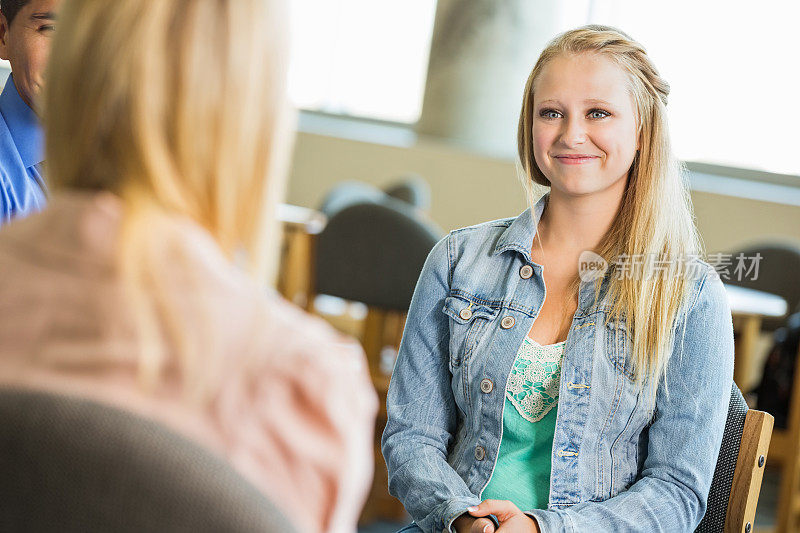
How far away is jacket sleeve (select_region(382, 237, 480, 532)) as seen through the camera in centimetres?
148

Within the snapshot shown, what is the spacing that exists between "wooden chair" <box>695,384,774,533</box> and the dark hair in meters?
1.26

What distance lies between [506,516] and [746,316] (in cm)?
224

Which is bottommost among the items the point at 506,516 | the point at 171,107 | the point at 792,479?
the point at 792,479

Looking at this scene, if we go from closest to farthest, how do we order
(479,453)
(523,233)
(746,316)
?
(479,453), (523,233), (746,316)

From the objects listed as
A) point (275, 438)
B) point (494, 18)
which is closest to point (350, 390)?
point (275, 438)

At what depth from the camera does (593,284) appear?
1490 mm

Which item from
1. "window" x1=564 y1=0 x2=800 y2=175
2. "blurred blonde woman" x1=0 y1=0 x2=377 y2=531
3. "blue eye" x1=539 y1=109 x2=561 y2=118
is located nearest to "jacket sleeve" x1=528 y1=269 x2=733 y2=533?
"blue eye" x1=539 y1=109 x2=561 y2=118

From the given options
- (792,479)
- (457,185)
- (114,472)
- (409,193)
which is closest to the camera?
(114,472)

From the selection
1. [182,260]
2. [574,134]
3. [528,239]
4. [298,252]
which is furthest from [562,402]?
[298,252]

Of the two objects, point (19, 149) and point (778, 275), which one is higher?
point (19, 149)

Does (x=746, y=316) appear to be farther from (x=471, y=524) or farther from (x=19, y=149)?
(x=19, y=149)

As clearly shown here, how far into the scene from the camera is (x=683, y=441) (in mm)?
1370

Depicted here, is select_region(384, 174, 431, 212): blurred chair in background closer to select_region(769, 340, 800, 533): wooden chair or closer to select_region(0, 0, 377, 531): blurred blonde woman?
select_region(769, 340, 800, 533): wooden chair

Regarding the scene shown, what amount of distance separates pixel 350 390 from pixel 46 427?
23 centimetres
